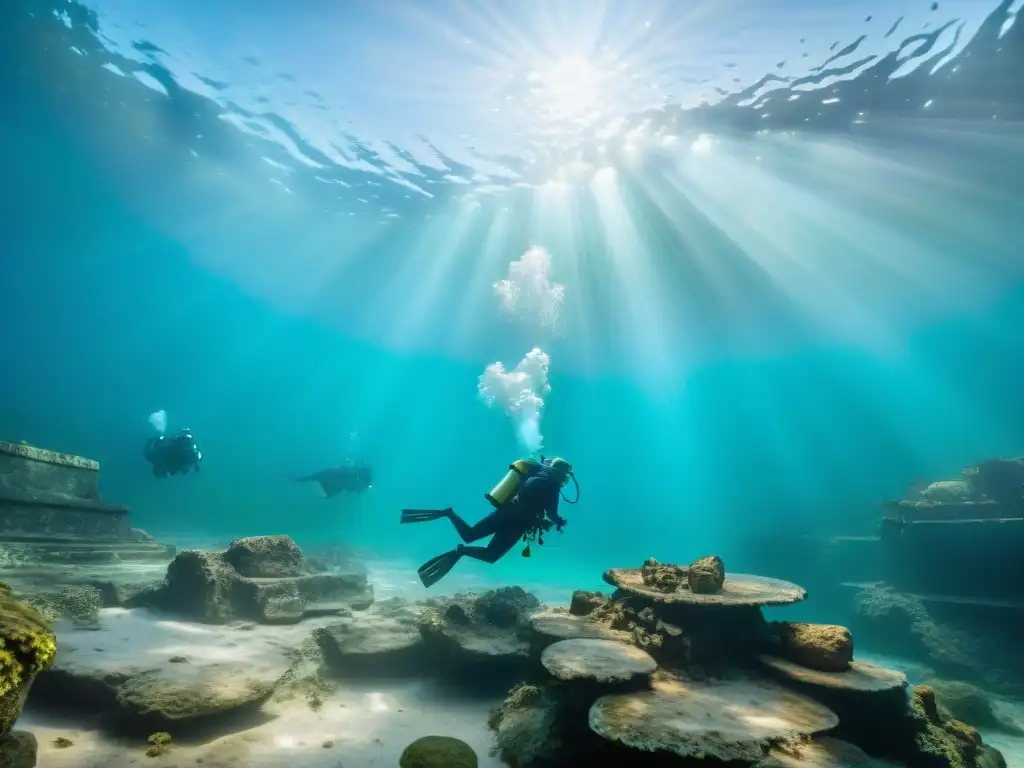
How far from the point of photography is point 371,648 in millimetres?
6895

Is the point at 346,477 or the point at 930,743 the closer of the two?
the point at 930,743

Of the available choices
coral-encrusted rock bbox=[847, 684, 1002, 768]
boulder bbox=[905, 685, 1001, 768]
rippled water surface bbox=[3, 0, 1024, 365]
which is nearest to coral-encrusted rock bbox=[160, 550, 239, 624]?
coral-encrusted rock bbox=[847, 684, 1002, 768]

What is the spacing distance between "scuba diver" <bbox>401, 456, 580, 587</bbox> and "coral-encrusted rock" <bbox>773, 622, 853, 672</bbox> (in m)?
3.03

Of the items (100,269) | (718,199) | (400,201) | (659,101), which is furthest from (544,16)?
(100,269)

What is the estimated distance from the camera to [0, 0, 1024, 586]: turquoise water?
16.8 m

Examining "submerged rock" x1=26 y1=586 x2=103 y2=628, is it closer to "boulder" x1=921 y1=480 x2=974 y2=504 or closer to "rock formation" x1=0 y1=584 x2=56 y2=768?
"rock formation" x1=0 y1=584 x2=56 y2=768

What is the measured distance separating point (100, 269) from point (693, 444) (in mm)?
115077

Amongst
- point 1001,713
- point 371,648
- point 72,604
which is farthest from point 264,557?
point 1001,713

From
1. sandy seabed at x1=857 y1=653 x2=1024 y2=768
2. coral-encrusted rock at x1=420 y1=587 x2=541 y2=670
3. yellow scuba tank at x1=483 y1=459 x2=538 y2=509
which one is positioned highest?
yellow scuba tank at x1=483 y1=459 x2=538 y2=509

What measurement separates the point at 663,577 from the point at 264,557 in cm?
788

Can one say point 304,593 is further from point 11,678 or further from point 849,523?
point 849,523

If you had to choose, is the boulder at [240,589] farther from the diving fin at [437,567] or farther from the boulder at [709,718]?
the boulder at [709,718]

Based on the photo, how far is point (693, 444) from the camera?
110875mm

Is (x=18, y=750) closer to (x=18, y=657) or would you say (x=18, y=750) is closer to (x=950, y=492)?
(x=18, y=657)
